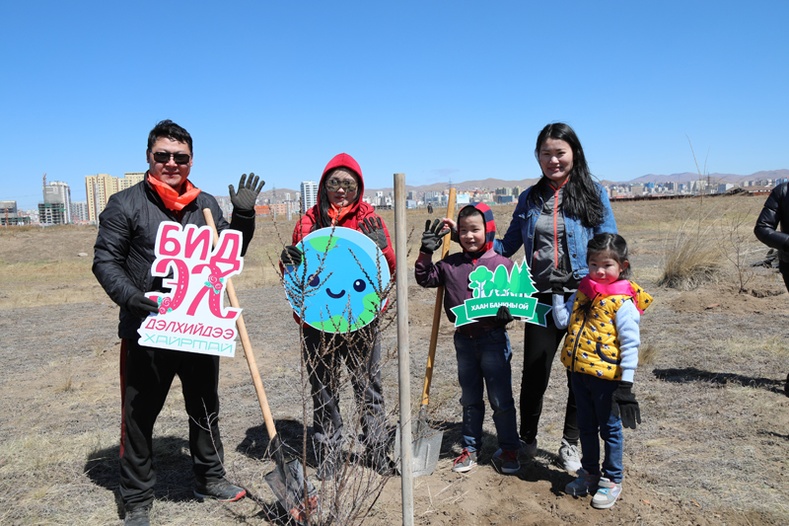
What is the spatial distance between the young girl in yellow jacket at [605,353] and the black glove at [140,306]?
7.82ft

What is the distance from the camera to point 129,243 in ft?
11.5

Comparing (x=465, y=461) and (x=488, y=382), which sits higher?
(x=488, y=382)

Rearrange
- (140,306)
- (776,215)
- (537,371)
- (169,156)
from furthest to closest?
(776,215)
(537,371)
(169,156)
(140,306)

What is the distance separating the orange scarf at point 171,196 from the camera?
11.5 feet

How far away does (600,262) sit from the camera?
345cm

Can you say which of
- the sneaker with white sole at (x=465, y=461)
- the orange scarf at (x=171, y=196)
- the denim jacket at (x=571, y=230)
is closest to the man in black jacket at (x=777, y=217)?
the denim jacket at (x=571, y=230)

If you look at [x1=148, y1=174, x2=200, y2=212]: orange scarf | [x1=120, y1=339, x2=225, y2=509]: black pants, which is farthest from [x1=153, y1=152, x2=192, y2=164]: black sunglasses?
[x1=120, y1=339, x2=225, y2=509]: black pants

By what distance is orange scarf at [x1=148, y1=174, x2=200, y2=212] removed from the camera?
11.5ft

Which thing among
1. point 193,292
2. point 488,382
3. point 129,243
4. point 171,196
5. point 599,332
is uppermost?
point 171,196

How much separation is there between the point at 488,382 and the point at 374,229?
4.22ft

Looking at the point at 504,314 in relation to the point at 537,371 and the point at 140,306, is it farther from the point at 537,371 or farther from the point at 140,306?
the point at 140,306

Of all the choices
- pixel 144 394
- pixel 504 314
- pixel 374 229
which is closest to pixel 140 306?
pixel 144 394

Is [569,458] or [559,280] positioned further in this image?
[569,458]

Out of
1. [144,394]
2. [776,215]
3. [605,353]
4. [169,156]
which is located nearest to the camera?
[605,353]
